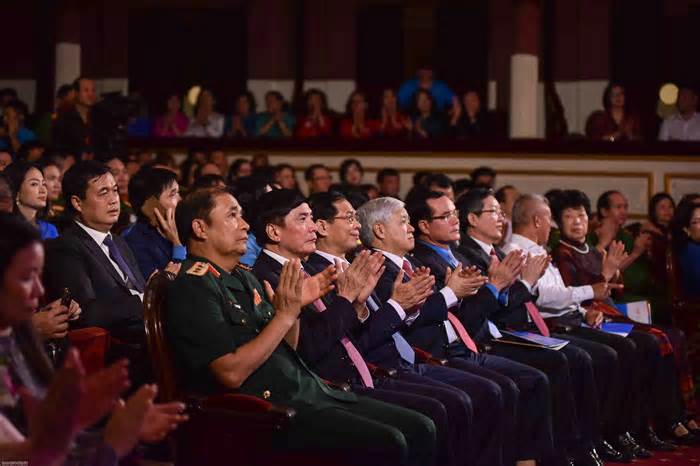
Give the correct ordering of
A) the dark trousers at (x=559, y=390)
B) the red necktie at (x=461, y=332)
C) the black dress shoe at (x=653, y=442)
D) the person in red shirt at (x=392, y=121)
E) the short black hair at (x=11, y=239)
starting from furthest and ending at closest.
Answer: the person in red shirt at (x=392, y=121) → the black dress shoe at (x=653, y=442) → the dark trousers at (x=559, y=390) → the red necktie at (x=461, y=332) → the short black hair at (x=11, y=239)

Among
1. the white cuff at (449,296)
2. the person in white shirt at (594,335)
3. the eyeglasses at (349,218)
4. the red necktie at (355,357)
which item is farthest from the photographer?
the person in white shirt at (594,335)

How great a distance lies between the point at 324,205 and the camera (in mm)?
4609

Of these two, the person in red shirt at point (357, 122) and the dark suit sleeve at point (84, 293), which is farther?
the person in red shirt at point (357, 122)

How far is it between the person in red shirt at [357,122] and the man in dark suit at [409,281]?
5.46 meters

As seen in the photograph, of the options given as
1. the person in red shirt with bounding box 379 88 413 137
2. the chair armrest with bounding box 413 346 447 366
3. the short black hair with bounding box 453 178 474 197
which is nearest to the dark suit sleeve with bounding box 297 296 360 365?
the chair armrest with bounding box 413 346 447 366

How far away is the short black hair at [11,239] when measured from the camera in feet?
6.95

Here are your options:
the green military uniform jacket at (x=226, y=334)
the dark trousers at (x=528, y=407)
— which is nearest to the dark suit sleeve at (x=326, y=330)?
the green military uniform jacket at (x=226, y=334)

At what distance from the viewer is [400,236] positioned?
15.9ft

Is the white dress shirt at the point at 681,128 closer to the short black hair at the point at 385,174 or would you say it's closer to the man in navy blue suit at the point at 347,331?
the short black hair at the point at 385,174

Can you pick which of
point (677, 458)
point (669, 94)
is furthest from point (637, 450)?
point (669, 94)

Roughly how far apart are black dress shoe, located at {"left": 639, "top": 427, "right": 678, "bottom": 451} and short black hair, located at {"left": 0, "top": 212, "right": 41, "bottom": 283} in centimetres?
430

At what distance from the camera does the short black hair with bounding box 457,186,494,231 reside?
18.5 ft

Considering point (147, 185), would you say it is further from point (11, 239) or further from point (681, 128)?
point (681, 128)

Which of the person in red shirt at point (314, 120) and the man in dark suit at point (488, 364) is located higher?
the person in red shirt at point (314, 120)
